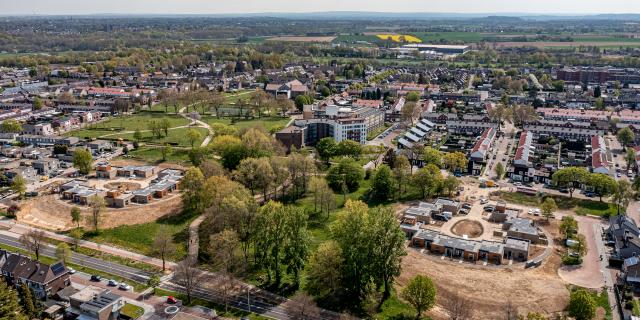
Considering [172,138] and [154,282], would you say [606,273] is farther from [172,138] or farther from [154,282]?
[172,138]

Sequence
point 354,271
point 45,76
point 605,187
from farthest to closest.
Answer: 1. point 45,76
2. point 605,187
3. point 354,271

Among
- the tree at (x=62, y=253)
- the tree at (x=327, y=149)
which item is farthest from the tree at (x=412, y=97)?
the tree at (x=62, y=253)

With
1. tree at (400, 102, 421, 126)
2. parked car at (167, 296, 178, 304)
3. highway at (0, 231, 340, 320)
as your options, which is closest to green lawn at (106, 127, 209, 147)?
tree at (400, 102, 421, 126)

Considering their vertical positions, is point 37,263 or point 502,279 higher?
point 37,263

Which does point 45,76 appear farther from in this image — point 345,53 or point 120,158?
point 345,53

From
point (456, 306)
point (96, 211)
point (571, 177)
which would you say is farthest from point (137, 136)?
point (571, 177)

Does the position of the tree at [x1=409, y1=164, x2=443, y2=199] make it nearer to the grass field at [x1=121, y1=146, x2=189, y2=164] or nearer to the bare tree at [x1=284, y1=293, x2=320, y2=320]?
the bare tree at [x1=284, y1=293, x2=320, y2=320]

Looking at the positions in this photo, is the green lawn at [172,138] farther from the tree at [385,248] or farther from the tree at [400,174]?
the tree at [385,248]

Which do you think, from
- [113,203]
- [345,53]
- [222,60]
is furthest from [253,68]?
[113,203]

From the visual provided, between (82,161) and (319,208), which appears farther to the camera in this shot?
(82,161)
